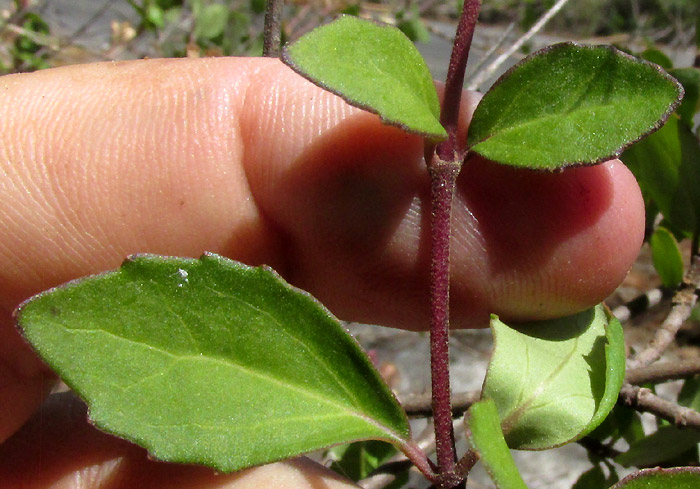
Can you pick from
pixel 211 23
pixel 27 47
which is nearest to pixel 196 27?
pixel 211 23

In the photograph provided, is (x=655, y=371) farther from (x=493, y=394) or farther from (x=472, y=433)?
(x=472, y=433)

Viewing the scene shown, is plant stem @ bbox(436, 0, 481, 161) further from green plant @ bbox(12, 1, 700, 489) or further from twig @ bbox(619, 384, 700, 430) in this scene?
twig @ bbox(619, 384, 700, 430)

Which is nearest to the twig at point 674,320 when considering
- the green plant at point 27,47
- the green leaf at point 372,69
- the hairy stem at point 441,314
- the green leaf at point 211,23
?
the hairy stem at point 441,314

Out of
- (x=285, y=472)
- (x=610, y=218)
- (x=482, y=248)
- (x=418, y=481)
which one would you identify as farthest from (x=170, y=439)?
(x=418, y=481)

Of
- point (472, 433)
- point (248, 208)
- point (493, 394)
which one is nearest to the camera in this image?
point (472, 433)

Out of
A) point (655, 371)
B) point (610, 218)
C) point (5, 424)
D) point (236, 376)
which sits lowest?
point (5, 424)

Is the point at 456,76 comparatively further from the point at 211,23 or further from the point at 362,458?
the point at 211,23

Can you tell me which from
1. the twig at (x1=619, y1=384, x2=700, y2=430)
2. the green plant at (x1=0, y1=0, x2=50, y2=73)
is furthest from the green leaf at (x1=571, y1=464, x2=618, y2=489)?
the green plant at (x1=0, y1=0, x2=50, y2=73)
